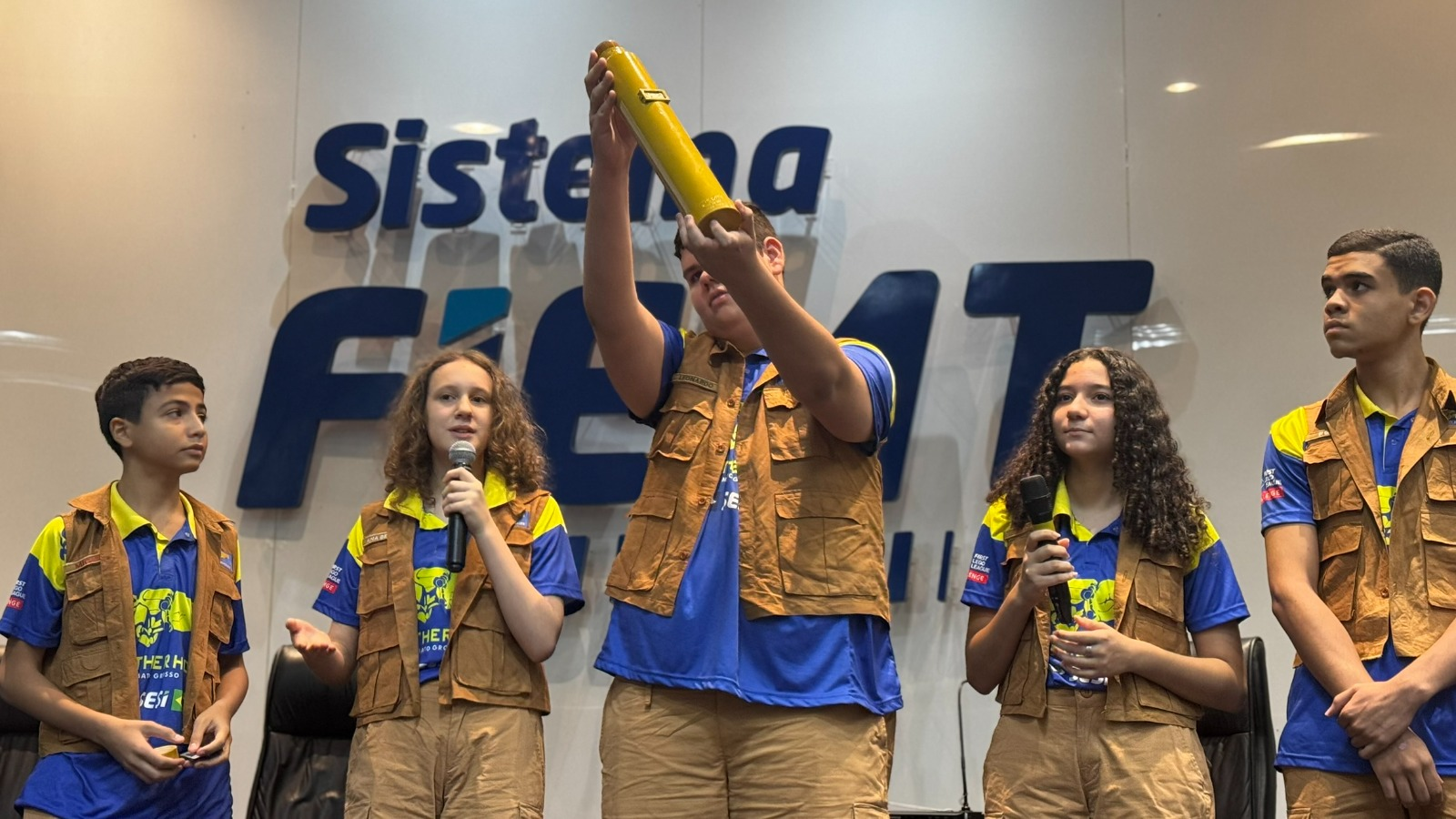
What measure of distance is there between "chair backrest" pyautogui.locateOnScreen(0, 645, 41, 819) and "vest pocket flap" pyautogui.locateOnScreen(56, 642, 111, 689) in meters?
0.70

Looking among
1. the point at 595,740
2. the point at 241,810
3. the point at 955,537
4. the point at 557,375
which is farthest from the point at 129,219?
the point at 955,537

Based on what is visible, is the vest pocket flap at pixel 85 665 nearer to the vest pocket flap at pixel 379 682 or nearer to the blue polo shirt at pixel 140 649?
the blue polo shirt at pixel 140 649

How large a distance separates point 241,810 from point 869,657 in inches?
116

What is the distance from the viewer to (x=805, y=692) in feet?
6.19

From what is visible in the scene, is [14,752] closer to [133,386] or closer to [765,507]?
[133,386]

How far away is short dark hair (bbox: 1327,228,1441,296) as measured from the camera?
7.65 feet

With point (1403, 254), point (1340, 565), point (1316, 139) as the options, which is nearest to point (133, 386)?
point (1340, 565)

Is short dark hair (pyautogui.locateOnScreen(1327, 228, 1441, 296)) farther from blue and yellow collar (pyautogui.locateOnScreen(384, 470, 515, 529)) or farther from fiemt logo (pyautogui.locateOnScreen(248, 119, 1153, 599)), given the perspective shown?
blue and yellow collar (pyautogui.locateOnScreen(384, 470, 515, 529))

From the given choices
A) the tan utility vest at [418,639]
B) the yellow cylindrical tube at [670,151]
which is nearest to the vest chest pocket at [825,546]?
the yellow cylindrical tube at [670,151]

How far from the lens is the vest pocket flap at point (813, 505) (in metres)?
1.98

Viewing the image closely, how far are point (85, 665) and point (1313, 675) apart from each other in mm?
2339

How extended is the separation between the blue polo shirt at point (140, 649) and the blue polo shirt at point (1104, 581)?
1618 mm

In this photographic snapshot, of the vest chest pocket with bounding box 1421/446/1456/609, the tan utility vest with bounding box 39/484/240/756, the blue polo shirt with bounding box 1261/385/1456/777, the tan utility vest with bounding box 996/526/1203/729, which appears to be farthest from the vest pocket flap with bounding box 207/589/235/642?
the vest chest pocket with bounding box 1421/446/1456/609

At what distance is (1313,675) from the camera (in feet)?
7.20
